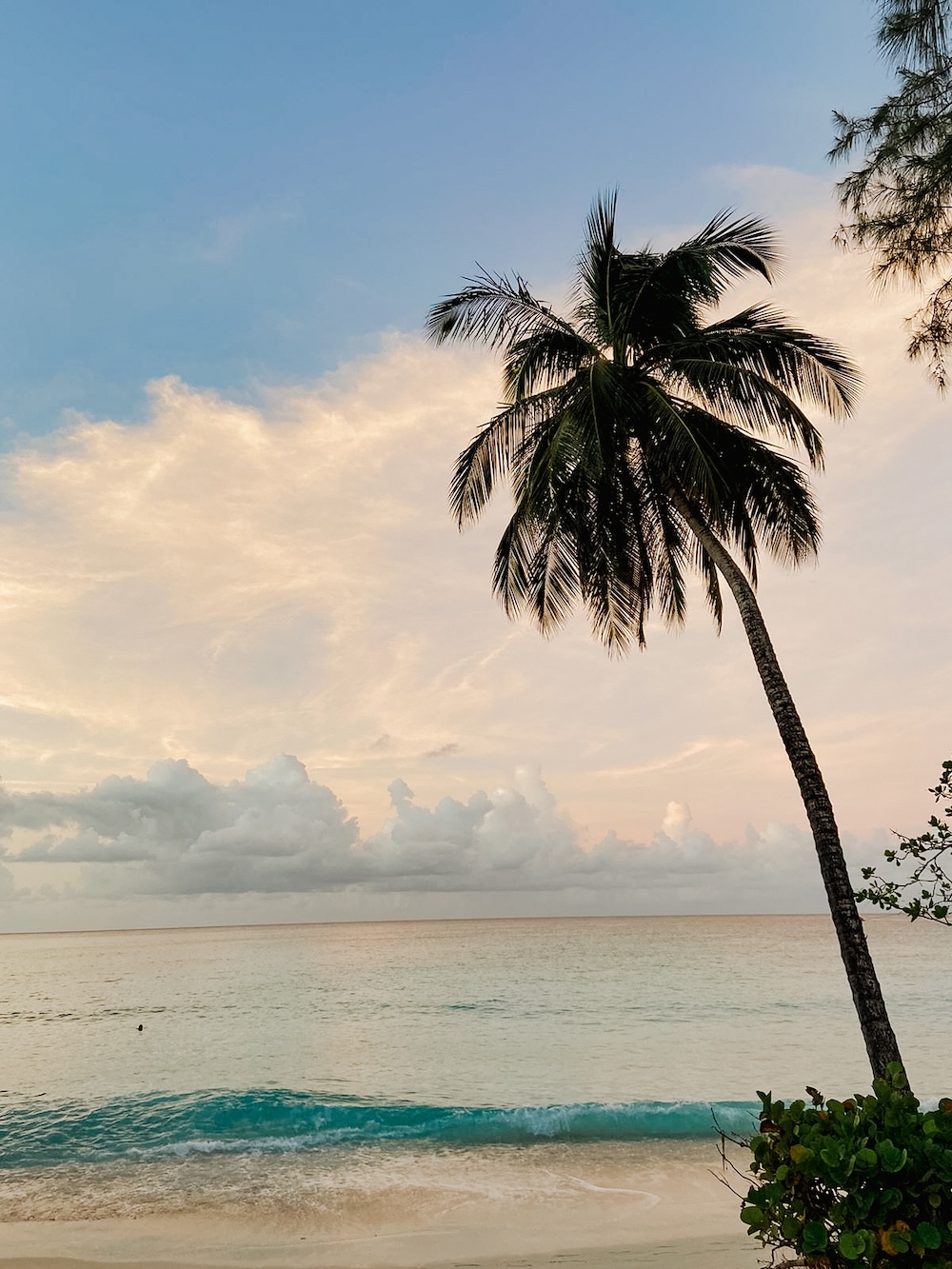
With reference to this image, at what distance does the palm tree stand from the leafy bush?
5797 mm

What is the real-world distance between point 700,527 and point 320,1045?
78.8 ft

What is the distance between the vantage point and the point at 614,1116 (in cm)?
1722

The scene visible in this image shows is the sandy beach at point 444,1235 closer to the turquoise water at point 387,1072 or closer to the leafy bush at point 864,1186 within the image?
the turquoise water at point 387,1072

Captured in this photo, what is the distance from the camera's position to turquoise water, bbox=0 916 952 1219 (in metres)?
14.6

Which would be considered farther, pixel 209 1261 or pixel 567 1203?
pixel 567 1203

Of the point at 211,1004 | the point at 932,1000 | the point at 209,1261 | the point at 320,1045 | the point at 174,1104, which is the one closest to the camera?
the point at 209,1261

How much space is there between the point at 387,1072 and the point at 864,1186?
2229 cm

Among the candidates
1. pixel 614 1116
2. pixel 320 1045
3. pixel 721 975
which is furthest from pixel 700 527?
pixel 721 975

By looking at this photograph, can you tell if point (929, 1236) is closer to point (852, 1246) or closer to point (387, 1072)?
point (852, 1246)

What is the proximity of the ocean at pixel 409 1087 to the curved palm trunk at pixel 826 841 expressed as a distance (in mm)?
5353

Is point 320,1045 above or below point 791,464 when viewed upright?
below

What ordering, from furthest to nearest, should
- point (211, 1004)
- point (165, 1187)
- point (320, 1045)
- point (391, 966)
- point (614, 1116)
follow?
point (391, 966) < point (211, 1004) < point (320, 1045) < point (614, 1116) < point (165, 1187)

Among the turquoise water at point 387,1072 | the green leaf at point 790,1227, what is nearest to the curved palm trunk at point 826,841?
the green leaf at point 790,1227

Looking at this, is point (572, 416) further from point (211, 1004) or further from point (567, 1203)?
point (211, 1004)
